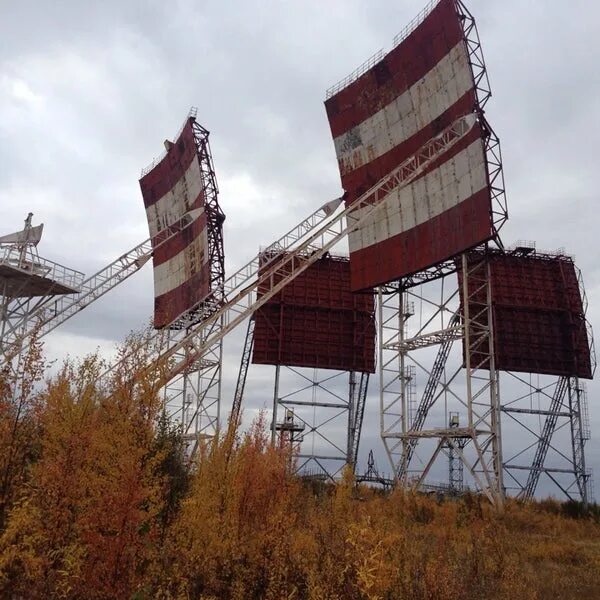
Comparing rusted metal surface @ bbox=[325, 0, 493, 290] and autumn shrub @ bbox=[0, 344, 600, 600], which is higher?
rusted metal surface @ bbox=[325, 0, 493, 290]

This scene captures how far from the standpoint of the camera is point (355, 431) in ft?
144

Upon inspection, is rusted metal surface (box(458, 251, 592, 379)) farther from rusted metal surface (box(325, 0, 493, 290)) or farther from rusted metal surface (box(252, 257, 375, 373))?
rusted metal surface (box(325, 0, 493, 290))

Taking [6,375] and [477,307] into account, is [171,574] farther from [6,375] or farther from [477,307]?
[477,307]

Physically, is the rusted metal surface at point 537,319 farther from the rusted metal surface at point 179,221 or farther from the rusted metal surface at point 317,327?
the rusted metal surface at point 179,221

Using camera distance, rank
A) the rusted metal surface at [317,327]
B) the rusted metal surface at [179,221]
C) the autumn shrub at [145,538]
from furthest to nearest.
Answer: the rusted metal surface at [317,327] < the rusted metal surface at [179,221] < the autumn shrub at [145,538]

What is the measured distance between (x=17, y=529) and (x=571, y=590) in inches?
468

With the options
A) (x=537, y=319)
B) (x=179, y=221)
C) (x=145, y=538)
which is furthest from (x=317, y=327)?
(x=145, y=538)

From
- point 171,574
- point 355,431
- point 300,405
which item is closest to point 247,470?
point 171,574

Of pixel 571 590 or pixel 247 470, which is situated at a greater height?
pixel 247 470

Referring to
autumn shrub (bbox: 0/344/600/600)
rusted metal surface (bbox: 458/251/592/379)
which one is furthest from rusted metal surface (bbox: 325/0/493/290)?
autumn shrub (bbox: 0/344/600/600)

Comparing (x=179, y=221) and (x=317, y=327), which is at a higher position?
(x=179, y=221)

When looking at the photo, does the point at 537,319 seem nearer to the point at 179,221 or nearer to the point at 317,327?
the point at 317,327

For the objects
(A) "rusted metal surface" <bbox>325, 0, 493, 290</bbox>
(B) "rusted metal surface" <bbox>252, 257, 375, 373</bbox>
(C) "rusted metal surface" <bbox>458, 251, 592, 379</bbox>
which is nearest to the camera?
(A) "rusted metal surface" <bbox>325, 0, 493, 290</bbox>

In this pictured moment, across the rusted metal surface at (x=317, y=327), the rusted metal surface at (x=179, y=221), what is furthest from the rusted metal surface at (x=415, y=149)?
the rusted metal surface at (x=317, y=327)
